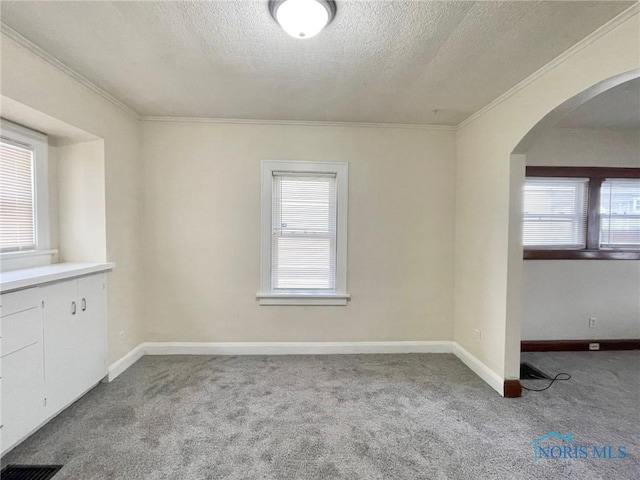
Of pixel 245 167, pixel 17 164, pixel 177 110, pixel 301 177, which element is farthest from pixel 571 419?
pixel 17 164

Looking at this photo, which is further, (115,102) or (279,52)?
(115,102)

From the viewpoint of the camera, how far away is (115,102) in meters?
2.71

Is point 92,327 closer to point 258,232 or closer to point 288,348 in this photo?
point 258,232

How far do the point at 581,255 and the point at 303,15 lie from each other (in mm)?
3901

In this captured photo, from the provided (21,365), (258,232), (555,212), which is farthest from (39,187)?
(555,212)

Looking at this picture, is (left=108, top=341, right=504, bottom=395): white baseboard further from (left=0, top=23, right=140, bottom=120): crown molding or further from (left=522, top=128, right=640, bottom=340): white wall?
(left=0, top=23, right=140, bottom=120): crown molding

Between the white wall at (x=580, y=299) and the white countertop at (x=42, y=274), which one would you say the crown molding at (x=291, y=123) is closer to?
the white countertop at (x=42, y=274)

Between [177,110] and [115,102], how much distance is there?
511 mm

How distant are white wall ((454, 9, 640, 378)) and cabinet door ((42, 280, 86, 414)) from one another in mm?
3422

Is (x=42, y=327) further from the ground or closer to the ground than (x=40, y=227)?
closer to the ground

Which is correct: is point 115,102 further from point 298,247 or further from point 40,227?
point 298,247

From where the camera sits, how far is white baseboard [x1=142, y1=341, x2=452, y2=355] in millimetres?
3227

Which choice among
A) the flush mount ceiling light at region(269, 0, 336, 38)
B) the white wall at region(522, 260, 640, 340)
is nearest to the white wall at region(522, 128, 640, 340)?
the white wall at region(522, 260, 640, 340)

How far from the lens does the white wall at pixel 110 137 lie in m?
1.85
